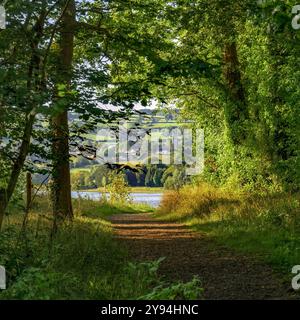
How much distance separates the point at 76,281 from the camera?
6316 mm

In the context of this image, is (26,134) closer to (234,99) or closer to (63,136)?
(63,136)

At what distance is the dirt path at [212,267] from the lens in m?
6.81

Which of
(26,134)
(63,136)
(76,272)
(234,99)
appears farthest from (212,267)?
(234,99)

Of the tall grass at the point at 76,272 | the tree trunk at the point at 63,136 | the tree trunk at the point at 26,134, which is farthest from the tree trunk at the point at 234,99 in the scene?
the tree trunk at the point at 26,134

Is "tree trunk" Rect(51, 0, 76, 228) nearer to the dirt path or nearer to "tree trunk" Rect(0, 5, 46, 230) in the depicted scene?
"tree trunk" Rect(0, 5, 46, 230)

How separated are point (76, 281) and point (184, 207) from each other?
1411 cm

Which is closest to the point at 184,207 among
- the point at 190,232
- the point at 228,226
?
the point at 190,232

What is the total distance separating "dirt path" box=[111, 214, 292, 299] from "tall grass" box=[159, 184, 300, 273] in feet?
1.41

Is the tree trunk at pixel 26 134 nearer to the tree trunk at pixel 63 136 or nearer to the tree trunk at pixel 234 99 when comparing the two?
the tree trunk at pixel 63 136

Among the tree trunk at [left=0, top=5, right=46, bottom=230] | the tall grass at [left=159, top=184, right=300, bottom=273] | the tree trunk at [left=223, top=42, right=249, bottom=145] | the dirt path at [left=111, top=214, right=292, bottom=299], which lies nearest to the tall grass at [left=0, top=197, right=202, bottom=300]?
the dirt path at [left=111, top=214, right=292, bottom=299]

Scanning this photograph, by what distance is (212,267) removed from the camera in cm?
864
